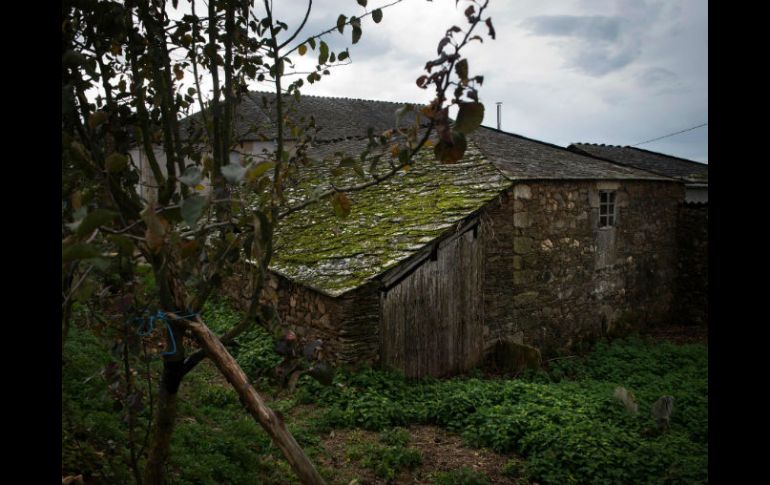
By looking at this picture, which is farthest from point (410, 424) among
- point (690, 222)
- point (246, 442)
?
point (690, 222)

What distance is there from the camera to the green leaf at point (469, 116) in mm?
1838

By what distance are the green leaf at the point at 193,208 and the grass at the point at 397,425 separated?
6.08 feet

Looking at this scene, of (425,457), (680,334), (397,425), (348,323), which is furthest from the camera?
(680,334)

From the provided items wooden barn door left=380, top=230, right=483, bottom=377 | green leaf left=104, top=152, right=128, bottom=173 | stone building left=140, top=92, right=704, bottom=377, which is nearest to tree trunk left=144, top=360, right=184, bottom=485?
green leaf left=104, top=152, right=128, bottom=173

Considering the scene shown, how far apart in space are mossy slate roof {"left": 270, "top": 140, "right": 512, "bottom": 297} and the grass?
4.15ft

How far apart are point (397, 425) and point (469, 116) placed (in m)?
4.83

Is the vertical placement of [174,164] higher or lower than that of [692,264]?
higher

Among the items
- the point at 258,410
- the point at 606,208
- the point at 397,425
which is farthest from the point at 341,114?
the point at 258,410

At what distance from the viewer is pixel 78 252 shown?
1247mm

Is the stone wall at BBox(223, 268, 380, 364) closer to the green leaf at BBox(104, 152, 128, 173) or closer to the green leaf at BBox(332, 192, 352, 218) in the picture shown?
the green leaf at BBox(332, 192, 352, 218)

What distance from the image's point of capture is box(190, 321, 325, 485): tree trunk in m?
3.05

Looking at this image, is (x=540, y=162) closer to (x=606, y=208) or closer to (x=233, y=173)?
(x=606, y=208)

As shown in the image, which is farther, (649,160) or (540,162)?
(649,160)
